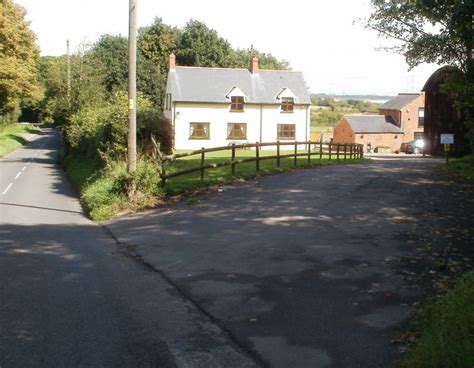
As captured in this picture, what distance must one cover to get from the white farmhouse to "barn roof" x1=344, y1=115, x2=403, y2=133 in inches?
962

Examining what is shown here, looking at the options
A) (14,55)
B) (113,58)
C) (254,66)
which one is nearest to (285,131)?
(254,66)

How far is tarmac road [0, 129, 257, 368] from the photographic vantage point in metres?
5.88

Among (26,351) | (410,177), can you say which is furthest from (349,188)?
(26,351)

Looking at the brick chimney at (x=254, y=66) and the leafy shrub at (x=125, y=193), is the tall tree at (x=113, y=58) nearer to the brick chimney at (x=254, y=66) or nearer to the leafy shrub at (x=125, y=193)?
the brick chimney at (x=254, y=66)

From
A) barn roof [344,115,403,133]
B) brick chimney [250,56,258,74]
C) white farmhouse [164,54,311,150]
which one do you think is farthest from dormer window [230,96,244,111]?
barn roof [344,115,403,133]

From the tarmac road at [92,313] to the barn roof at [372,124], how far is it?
7441 centimetres

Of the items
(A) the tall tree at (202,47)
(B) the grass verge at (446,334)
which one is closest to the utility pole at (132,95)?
(B) the grass verge at (446,334)

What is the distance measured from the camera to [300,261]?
368 inches

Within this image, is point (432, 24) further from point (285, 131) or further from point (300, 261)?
point (285, 131)

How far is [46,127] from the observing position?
120375mm

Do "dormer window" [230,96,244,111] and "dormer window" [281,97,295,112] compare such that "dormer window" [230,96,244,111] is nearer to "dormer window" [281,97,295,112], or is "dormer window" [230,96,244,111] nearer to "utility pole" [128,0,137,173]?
"dormer window" [281,97,295,112]

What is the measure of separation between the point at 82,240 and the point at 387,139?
250ft

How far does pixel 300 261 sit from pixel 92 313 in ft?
11.1

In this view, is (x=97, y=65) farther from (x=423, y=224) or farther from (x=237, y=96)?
(x=423, y=224)
